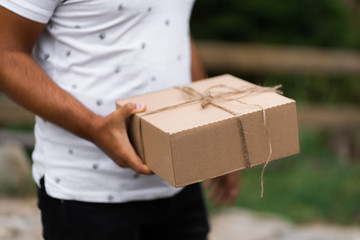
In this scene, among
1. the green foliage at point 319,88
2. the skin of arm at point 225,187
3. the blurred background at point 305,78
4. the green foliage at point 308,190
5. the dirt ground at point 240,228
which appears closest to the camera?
the skin of arm at point 225,187

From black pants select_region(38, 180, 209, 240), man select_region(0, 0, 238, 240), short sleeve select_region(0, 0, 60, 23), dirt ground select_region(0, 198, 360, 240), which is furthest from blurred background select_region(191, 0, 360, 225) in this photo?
short sleeve select_region(0, 0, 60, 23)

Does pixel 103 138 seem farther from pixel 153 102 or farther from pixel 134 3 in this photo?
pixel 134 3

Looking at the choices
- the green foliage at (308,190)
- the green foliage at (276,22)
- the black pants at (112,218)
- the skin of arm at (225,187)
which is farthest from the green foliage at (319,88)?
the black pants at (112,218)

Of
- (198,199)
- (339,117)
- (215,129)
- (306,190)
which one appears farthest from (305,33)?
(215,129)

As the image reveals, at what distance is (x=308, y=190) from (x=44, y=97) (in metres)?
3.21

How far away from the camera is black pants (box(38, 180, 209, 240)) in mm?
1671

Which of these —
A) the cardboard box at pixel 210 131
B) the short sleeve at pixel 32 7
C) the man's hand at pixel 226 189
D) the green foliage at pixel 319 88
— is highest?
the short sleeve at pixel 32 7

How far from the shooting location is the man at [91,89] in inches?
61.2

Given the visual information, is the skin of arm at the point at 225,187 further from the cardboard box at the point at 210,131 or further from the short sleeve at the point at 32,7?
the short sleeve at the point at 32,7

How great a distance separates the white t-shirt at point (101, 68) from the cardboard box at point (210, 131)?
9 cm

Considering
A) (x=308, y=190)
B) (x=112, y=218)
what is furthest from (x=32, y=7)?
(x=308, y=190)

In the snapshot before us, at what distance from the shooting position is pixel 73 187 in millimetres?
1669

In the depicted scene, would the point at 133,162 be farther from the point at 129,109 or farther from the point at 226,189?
the point at 226,189

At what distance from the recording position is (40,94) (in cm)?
158
